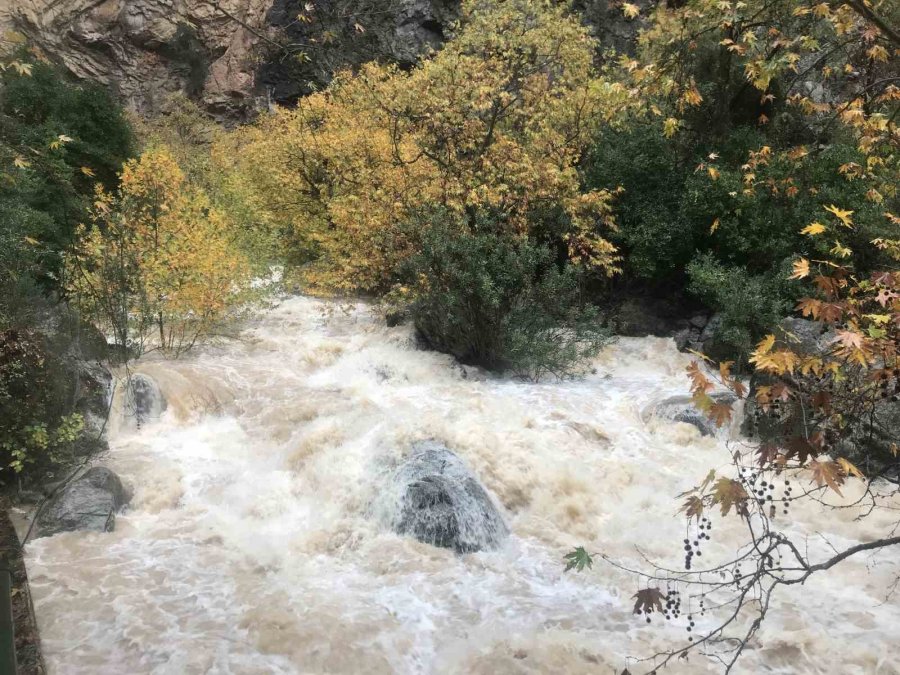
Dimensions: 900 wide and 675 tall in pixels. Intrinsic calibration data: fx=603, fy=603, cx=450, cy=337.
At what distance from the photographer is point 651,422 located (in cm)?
839

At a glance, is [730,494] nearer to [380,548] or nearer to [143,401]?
[380,548]

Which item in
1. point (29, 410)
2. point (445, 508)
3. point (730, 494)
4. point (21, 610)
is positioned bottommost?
point (21, 610)

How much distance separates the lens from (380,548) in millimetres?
5777

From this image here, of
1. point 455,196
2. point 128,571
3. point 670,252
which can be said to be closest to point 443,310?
point 455,196

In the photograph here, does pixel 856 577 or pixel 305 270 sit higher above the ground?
pixel 305 270

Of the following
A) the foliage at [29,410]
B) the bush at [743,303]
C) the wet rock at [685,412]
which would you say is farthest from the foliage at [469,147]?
the foliage at [29,410]

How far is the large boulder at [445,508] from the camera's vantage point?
581 cm

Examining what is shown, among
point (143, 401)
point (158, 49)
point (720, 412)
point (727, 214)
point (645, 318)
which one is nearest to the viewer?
point (720, 412)

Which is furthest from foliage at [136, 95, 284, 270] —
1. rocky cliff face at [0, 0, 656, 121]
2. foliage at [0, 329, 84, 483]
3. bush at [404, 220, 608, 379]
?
foliage at [0, 329, 84, 483]

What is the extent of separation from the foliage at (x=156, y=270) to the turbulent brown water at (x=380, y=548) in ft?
3.59

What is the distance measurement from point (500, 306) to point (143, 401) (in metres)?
5.63

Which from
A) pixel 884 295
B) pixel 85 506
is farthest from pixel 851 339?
pixel 85 506

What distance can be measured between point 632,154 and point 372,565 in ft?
32.8

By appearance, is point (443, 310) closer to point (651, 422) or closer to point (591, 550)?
point (651, 422)
